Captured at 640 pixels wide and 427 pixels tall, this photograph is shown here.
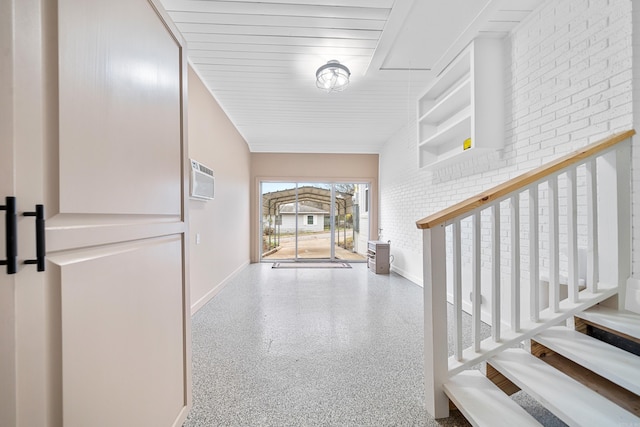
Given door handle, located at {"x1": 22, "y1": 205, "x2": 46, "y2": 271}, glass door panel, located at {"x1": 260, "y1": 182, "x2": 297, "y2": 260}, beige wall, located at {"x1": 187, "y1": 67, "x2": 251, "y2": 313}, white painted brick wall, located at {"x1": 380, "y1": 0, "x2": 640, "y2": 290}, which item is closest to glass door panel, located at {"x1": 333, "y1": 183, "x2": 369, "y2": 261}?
glass door panel, located at {"x1": 260, "y1": 182, "x2": 297, "y2": 260}

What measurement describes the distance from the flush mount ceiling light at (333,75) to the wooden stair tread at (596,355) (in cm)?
261

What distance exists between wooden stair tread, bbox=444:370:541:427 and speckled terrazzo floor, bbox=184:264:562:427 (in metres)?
0.18

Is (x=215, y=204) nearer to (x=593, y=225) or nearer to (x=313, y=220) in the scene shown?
(x=313, y=220)

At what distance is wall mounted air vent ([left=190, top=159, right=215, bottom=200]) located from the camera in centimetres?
264

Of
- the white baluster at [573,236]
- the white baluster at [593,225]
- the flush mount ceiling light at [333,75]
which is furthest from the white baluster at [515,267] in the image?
the flush mount ceiling light at [333,75]

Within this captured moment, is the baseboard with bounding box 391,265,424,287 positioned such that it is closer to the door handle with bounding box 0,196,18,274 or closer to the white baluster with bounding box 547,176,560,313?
the white baluster with bounding box 547,176,560,313

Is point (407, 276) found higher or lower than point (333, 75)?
lower

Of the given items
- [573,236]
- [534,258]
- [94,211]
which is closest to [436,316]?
[534,258]

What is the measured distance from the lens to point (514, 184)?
4.27 ft

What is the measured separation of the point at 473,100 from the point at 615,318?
1.85 meters

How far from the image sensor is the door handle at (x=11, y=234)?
22.3 inches

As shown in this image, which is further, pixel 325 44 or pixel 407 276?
pixel 407 276

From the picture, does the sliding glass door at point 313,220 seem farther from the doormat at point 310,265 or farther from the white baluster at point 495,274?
the white baluster at point 495,274

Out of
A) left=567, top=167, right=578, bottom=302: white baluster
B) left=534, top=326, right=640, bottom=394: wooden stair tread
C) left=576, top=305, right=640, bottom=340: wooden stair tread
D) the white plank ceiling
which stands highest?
the white plank ceiling
